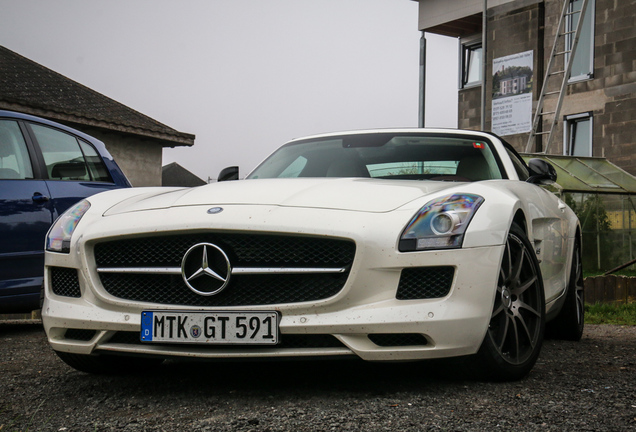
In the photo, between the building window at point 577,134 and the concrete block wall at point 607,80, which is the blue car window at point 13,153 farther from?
the building window at point 577,134

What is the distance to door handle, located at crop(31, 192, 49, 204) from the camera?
5598 millimetres

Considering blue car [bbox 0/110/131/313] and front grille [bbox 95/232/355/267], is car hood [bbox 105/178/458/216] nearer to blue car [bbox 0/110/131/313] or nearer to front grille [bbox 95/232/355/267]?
front grille [bbox 95/232/355/267]

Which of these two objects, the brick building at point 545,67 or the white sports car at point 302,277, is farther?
the brick building at point 545,67

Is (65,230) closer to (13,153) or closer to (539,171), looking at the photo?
(13,153)

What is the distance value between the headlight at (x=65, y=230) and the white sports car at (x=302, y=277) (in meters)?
0.01

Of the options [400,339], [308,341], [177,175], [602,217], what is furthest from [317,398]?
[177,175]

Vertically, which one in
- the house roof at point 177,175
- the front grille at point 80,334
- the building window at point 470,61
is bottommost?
the house roof at point 177,175

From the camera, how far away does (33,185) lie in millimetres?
5668

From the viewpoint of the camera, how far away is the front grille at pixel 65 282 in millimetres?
3652

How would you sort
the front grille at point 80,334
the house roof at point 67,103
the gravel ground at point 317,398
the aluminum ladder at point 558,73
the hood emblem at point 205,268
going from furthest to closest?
the aluminum ladder at point 558,73 < the house roof at point 67,103 < the front grille at point 80,334 < the hood emblem at point 205,268 < the gravel ground at point 317,398

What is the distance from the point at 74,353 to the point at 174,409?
0.77 metres

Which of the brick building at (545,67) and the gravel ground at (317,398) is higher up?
the brick building at (545,67)

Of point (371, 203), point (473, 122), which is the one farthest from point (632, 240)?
point (371, 203)

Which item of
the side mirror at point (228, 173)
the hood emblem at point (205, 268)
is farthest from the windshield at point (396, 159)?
the hood emblem at point (205, 268)
